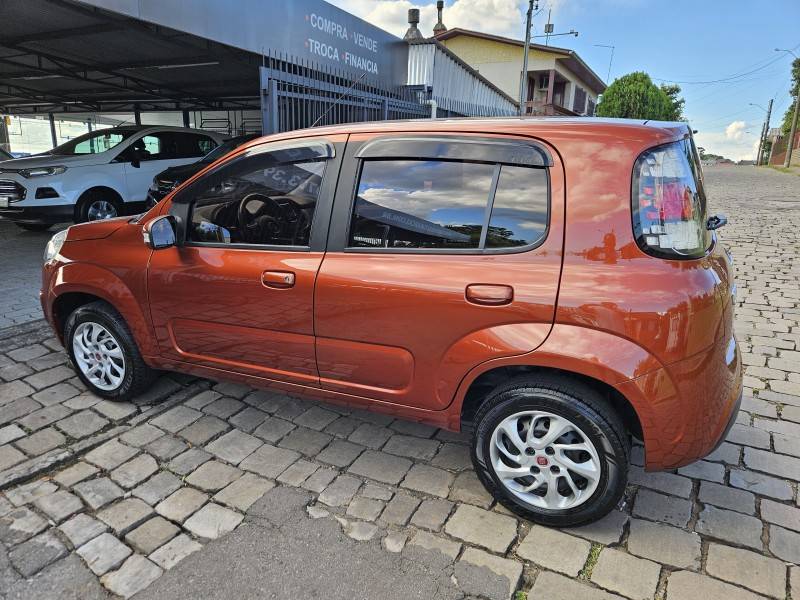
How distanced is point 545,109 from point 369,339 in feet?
108

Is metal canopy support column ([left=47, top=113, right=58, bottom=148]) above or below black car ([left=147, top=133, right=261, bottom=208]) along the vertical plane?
above

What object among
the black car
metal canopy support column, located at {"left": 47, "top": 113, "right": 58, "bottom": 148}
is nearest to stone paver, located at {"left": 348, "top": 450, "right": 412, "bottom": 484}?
the black car

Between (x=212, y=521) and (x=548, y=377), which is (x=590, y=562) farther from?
(x=212, y=521)

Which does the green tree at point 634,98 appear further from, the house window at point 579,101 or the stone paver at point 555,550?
the stone paver at point 555,550

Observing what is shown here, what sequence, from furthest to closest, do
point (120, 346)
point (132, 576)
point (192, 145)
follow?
point (192, 145) → point (120, 346) → point (132, 576)

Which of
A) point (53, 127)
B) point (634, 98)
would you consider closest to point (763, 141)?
point (634, 98)

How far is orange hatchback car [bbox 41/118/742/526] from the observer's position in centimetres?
213

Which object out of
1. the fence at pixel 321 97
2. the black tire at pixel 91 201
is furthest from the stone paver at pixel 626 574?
the black tire at pixel 91 201

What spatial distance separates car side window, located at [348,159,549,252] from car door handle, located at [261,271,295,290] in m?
0.38

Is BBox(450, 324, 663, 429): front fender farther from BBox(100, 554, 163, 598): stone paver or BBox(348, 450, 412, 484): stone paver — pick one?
BBox(100, 554, 163, 598): stone paver

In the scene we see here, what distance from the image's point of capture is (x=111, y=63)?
11.5 metres

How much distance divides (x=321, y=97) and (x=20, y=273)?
4787 millimetres

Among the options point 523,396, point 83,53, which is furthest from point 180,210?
point 83,53

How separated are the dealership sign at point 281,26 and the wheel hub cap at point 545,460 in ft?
19.9
